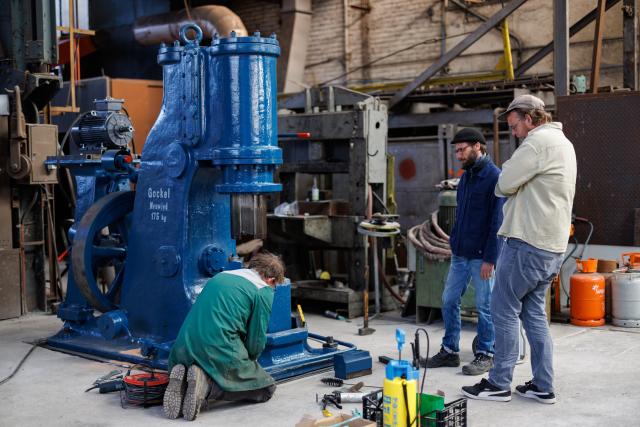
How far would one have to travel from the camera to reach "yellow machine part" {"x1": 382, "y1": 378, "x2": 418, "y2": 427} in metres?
4.25

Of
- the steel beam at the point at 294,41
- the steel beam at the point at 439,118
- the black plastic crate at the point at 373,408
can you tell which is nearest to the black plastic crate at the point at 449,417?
the black plastic crate at the point at 373,408

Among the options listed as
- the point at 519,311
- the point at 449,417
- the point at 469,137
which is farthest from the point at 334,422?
the point at 469,137

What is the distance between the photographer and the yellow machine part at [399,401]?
425cm

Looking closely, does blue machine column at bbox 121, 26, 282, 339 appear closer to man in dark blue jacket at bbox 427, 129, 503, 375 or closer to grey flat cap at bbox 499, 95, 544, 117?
man in dark blue jacket at bbox 427, 129, 503, 375

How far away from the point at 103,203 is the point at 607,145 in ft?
15.1

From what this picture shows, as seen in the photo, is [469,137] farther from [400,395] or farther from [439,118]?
[439,118]

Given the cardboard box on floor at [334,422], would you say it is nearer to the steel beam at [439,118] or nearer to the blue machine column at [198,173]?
the blue machine column at [198,173]

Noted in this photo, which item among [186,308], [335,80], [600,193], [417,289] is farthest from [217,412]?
[335,80]

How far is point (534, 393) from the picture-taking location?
5.16 meters

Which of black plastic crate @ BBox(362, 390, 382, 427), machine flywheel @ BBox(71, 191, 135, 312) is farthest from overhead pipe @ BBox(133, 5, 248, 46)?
black plastic crate @ BBox(362, 390, 382, 427)

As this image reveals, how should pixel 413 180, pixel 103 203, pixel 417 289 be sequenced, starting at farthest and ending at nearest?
pixel 413 180, pixel 417 289, pixel 103 203

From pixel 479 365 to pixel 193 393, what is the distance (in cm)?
207

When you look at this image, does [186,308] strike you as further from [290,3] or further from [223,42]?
[290,3]

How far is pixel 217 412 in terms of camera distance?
502 cm
